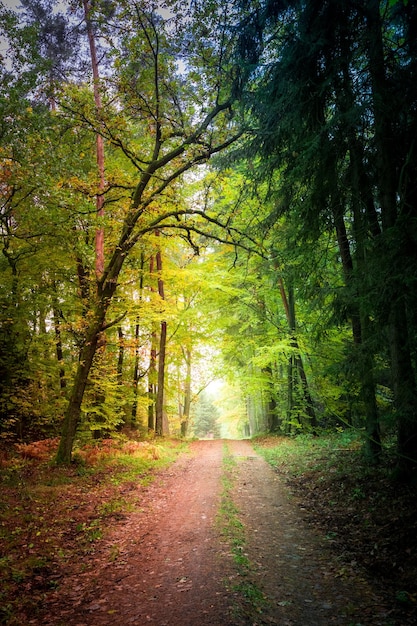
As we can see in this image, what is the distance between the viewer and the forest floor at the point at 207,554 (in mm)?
3588

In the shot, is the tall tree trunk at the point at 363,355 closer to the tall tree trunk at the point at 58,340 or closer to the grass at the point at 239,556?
the grass at the point at 239,556

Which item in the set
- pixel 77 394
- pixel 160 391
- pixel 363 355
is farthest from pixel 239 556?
pixel 160 391

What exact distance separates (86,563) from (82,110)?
9611 mm

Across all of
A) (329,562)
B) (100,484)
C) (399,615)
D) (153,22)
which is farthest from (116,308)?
(399,615)

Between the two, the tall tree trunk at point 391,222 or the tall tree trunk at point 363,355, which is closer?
the tall tree trunk at point 391,222

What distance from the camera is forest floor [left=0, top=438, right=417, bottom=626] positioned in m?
3.59

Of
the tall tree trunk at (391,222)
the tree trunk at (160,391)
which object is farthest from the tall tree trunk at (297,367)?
the tall tree trunk at (391,222)

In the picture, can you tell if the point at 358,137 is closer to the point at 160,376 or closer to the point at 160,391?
the point at 160,376

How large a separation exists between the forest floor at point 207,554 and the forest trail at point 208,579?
0.02 meters

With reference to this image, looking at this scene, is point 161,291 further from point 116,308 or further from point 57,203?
point 57,203

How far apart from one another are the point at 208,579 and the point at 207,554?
0.68 metres

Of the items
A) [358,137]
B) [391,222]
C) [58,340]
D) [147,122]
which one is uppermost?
[147,122]

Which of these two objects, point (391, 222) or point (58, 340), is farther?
point (58, 340)

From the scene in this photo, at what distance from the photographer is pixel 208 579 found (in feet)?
13.8
